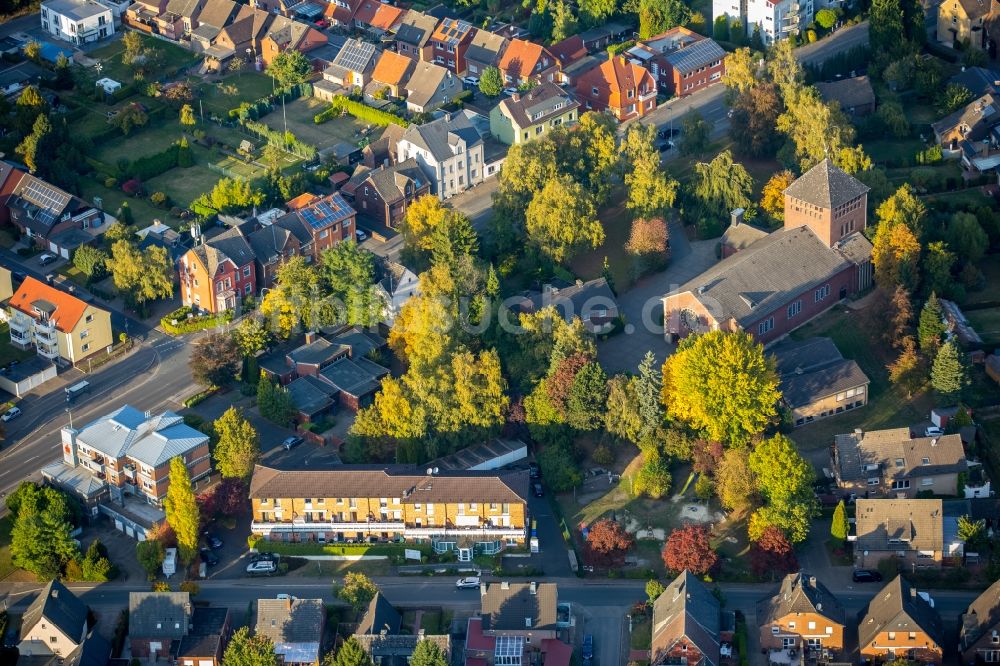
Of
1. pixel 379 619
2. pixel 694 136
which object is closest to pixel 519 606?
pixel 379 619

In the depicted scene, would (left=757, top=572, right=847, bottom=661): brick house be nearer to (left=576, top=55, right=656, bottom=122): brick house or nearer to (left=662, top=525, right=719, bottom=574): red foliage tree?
(left=662, top=525, right=719, bottom=574): red foliage tree

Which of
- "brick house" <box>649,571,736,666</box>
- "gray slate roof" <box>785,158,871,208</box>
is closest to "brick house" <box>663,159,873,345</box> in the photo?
"gray slate roof" <box>785,158,871,208</box>

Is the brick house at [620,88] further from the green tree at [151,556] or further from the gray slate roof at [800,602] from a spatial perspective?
the green tree at [151,556]

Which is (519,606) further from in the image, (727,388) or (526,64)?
(526,64)

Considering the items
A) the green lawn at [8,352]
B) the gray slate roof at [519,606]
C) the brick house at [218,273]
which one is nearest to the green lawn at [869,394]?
the gray slate roof at [519,606]

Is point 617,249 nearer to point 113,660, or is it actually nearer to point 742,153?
point 742,153

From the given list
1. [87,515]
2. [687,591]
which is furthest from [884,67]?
[87,515]
